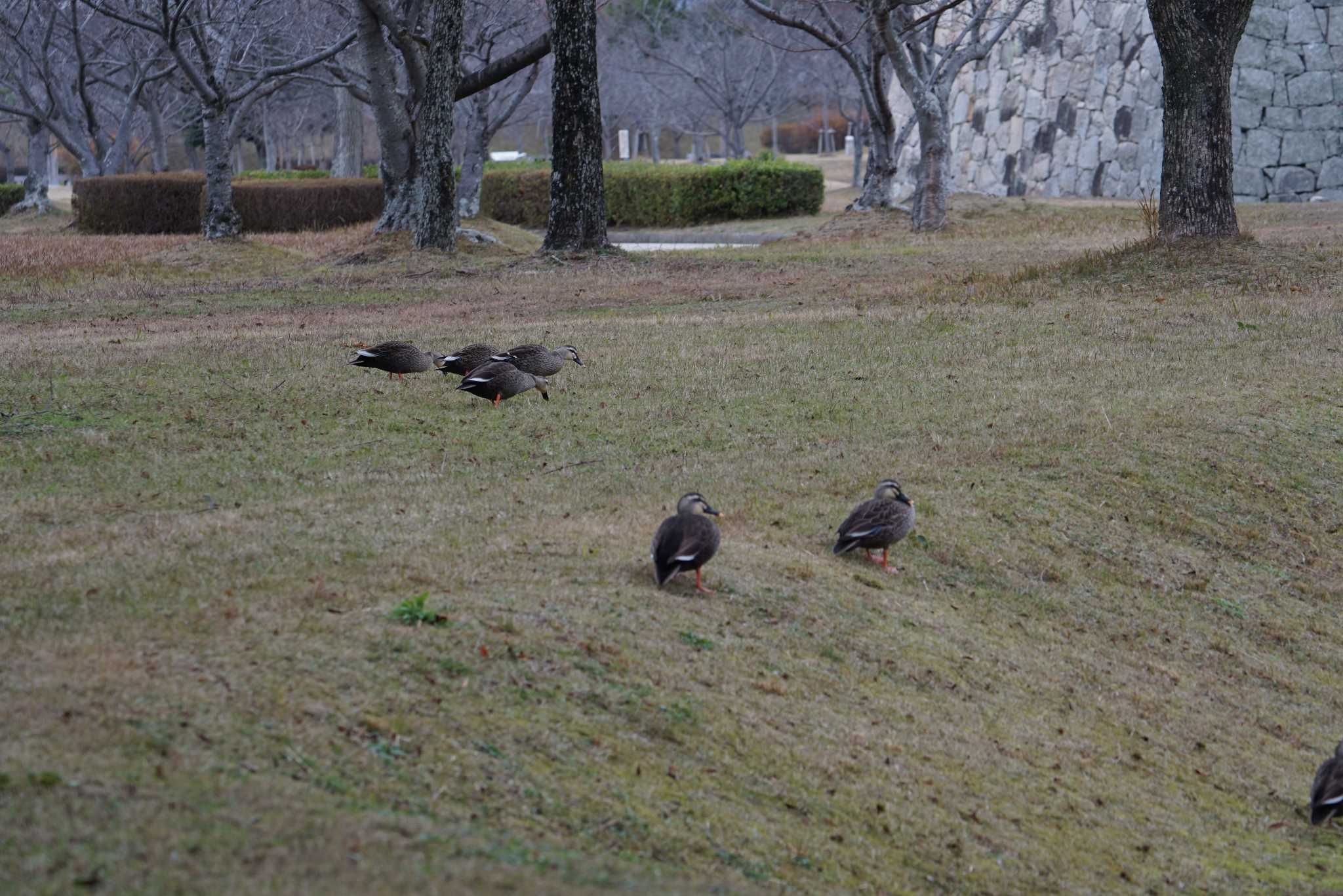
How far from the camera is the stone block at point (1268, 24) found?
31.0m

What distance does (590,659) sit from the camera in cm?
586

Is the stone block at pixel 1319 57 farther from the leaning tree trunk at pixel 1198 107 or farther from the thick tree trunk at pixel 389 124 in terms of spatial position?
the thick tree trunk at pixel 389 124

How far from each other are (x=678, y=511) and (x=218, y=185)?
21330 millimetres

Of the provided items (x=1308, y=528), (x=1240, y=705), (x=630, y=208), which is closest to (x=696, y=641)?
(x=1240, y=705)

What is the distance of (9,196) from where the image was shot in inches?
1752

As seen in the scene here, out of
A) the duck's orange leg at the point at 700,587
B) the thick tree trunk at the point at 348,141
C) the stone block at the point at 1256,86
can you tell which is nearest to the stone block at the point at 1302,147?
the stone block at the point at 1256,86

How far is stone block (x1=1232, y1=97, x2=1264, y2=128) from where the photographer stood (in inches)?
1233

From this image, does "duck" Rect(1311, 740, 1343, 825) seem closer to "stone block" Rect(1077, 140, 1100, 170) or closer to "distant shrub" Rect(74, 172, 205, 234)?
"distant shrub" Rect(74, 172, 205, 234)

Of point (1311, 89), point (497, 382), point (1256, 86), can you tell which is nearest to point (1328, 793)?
point (497, 382)

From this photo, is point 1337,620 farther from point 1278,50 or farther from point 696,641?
point 1278,50

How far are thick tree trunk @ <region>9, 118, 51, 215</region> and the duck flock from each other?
34.7 metres

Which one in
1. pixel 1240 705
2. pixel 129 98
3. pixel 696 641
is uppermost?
pixel 129 98

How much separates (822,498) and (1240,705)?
8.61 ft

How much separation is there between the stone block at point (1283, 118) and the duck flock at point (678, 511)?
993 inches
